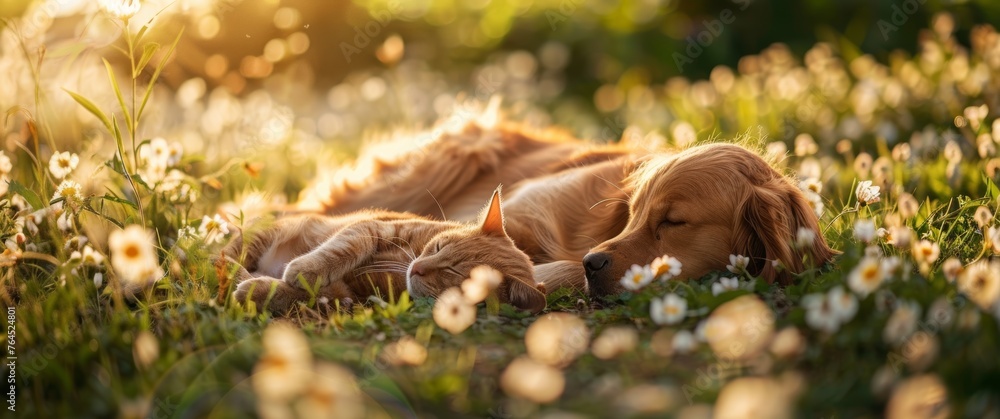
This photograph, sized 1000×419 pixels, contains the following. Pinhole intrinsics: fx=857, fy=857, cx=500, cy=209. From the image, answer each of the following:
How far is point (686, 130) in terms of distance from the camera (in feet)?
16.6

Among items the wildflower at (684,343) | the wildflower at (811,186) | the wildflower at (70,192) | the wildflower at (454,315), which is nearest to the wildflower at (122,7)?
the wildflower at (70,192)

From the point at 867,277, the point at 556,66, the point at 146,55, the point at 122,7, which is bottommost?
the point at 556,66

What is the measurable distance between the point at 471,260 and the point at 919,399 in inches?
61.5

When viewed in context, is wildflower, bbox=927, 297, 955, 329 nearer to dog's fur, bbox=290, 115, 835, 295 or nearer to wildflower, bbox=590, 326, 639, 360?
dog's fur, bbox=290, 115, 835, 295

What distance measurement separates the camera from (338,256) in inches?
116

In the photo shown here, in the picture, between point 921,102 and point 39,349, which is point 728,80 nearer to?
point 921,102

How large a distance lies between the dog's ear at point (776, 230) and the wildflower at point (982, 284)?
0.58 m

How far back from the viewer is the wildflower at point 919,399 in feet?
4.86

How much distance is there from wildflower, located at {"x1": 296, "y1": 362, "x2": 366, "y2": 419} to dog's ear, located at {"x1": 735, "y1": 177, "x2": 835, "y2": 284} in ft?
5.30

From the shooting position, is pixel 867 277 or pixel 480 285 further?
pixel 480 285

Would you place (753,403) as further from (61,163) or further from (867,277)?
(61,163)

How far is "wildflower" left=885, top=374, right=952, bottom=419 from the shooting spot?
1482 mm

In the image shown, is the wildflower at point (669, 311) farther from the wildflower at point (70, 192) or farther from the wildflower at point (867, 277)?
the wildflower at point (70, 192)

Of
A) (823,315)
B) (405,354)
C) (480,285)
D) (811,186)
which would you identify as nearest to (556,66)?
(811,186)
